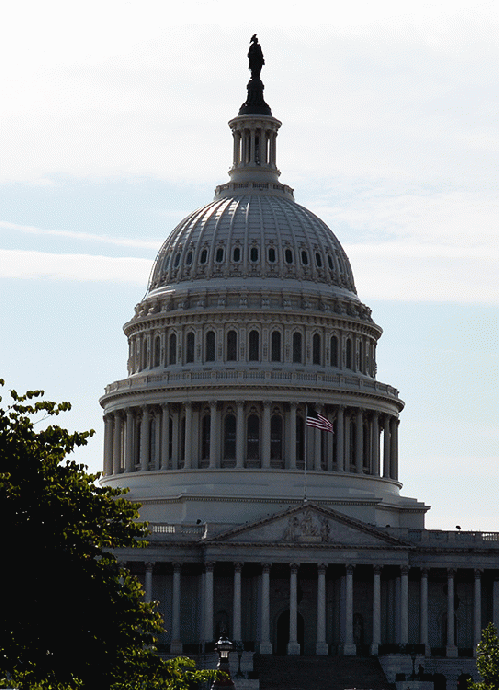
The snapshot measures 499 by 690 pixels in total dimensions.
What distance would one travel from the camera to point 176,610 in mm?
139375

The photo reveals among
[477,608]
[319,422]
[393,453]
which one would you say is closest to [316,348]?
[393,453]

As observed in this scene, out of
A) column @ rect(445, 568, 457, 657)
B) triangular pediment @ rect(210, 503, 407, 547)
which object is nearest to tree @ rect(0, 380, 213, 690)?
triangular pediment @ rect(210, 503, 407, 547)

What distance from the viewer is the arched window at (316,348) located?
16050 centimetres

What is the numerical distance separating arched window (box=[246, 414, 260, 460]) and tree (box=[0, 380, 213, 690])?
87.9 metres

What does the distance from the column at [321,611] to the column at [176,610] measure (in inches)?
399

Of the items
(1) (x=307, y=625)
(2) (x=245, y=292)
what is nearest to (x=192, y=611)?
(1) (x=307, y=625)

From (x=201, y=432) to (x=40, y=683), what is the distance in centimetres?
9049

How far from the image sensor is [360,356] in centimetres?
16475

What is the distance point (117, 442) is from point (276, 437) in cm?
1488

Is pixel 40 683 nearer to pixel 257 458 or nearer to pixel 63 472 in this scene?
pixel 63 472

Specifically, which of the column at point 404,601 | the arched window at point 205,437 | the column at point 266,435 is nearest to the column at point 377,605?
the column at point 404,601

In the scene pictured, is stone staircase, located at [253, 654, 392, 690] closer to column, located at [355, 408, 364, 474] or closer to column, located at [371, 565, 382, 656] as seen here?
column, located at [371, 565, 382, 656]

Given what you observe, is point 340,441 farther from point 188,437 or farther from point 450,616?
point 450,616

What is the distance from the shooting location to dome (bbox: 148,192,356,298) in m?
162
